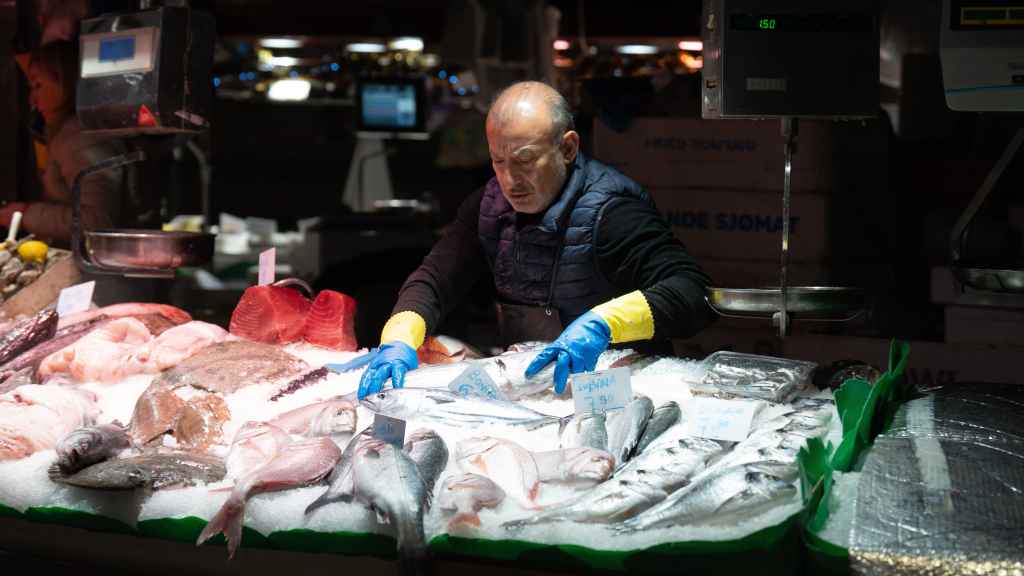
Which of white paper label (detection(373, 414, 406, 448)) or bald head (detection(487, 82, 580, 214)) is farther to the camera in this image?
bald head (detection(487, 82, 580, 214))

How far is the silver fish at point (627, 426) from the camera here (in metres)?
2.19

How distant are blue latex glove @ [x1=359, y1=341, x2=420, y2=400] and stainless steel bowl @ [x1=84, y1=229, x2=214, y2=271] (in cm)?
88

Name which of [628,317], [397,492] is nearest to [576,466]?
[397,492]

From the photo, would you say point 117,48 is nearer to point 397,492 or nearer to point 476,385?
point 476,385

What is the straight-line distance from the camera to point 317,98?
34.7ft

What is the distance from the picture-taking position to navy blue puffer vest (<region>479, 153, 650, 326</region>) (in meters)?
3.37

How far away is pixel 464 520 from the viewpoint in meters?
1.89

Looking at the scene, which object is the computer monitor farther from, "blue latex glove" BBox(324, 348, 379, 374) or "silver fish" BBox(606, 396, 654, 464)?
"silver fish" BBox(606, 396, 654, 464)

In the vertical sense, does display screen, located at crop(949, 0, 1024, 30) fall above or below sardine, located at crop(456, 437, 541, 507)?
above

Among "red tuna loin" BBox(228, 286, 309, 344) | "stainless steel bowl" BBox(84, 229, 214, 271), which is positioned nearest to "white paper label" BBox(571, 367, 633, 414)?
"red tuna loin" BBox(228, 286, 309, 344)

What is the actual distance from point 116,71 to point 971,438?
2.97 meters

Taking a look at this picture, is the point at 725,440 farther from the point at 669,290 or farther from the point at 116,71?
the point at 116,71

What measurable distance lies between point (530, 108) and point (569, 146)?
24 cm

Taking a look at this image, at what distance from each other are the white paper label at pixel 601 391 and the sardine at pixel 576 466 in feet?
0.91
